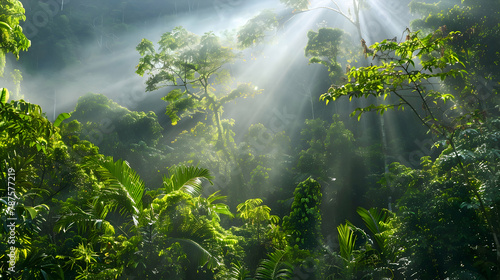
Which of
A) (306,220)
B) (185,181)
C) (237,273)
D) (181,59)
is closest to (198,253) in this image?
(237,273)

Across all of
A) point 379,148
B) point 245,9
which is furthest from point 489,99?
point 245,9

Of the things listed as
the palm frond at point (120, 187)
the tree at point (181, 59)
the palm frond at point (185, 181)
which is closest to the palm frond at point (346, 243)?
the palm frond at point (185, 181)

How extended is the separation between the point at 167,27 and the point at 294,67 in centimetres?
2188

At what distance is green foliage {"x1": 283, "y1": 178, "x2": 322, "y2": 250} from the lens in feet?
24.1

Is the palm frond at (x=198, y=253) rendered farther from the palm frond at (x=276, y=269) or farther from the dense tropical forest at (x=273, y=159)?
the palm frond at (x=276, y=269)

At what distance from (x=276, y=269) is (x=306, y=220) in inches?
58.8

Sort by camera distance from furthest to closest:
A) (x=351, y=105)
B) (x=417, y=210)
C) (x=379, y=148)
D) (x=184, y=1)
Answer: (x=184, y=1), (x=351, y=105), (x=379, y=148), (x=417, y=210)

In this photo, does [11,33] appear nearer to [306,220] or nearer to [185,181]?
[185,181]

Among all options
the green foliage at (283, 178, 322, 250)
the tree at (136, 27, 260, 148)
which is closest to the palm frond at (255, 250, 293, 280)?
the green foliage at (283, 178, 322, 250)

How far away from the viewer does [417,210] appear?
5945 mm

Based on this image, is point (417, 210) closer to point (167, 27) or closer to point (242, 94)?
point (242, 94)

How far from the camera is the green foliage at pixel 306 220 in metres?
7.36

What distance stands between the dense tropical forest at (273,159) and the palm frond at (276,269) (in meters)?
0.05

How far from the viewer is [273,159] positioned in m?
14.0
